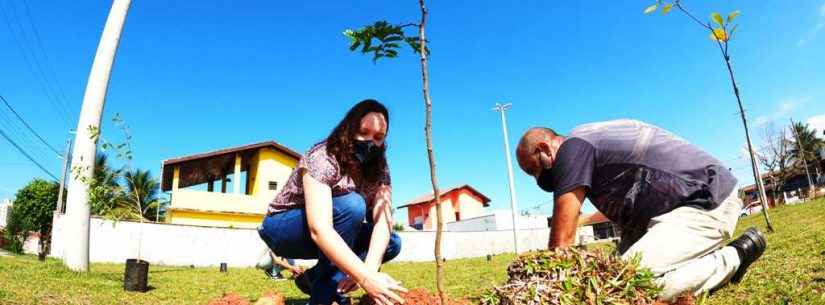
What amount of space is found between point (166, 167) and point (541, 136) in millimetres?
24336

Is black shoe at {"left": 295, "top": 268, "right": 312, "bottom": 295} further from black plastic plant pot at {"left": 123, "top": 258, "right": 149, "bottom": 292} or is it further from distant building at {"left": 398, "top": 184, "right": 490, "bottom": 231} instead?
distant building at {"left": 398, "top": 184, "right": 490, "bottom": 231}

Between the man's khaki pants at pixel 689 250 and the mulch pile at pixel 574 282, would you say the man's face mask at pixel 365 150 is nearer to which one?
the mulch pile at pixel 574 282

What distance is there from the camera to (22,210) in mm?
36781

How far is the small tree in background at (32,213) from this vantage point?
36562 mm

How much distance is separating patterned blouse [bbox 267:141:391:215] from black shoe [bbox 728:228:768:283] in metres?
2.24

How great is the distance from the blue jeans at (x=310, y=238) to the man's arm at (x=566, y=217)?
1081 mm

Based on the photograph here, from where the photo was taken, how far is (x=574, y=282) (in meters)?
1.69

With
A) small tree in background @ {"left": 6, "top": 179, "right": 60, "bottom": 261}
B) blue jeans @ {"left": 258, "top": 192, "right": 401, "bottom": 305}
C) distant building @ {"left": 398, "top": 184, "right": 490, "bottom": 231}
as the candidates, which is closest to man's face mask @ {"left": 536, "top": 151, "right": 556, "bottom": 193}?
blue jeans @ {"left": 258, "top": 192, "right": 401, "bottom": 305}

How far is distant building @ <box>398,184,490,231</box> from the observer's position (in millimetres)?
40000

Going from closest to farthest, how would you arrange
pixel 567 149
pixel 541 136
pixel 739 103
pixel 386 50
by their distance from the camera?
pixel 386 50 < pixel 567 149 < pixel 541 136 < pixel 739 103

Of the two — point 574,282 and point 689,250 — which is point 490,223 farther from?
point 574,282

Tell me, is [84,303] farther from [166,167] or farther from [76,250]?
[166,167]

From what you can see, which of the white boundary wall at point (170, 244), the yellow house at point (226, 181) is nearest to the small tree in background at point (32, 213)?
the yellow house at point (226, 181)

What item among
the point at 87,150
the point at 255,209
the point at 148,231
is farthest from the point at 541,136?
the point at 255,209
